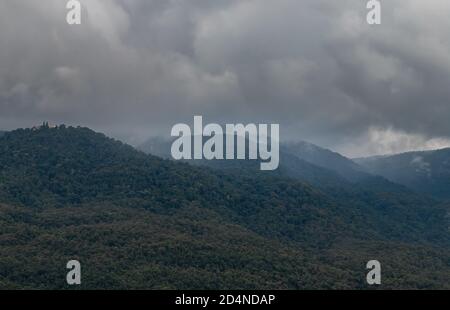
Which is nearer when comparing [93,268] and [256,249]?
[93,268]

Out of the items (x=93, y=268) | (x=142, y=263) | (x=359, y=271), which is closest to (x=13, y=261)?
(x=93, y=268)

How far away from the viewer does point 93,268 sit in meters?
151

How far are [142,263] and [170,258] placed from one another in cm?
751
